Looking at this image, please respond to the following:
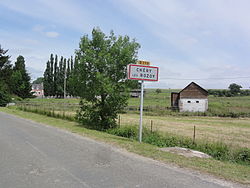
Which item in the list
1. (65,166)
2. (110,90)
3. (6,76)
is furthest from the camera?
(6,76)

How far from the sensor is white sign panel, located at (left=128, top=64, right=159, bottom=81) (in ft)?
34.8

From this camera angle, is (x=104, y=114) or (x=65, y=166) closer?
Result: (x=65, y=166)

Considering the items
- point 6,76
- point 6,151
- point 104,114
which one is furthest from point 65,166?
point 6,76

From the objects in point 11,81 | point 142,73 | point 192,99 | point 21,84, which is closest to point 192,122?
point 142,73

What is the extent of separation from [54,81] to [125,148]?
8469 cm

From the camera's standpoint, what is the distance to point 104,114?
17.0 metres

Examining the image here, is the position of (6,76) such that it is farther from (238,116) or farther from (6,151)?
(6,151)

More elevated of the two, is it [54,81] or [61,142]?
[54,81]

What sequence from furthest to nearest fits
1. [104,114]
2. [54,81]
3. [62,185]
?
[54,81] < [104,114] < [62,185]

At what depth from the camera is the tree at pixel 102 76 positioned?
1596cm

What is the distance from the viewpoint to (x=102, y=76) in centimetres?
1563

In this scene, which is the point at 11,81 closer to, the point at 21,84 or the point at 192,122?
the point at 21,84

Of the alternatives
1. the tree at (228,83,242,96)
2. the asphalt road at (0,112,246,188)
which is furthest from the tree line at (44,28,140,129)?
the tree at (228,83,242,96)

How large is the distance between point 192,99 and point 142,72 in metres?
41.8
